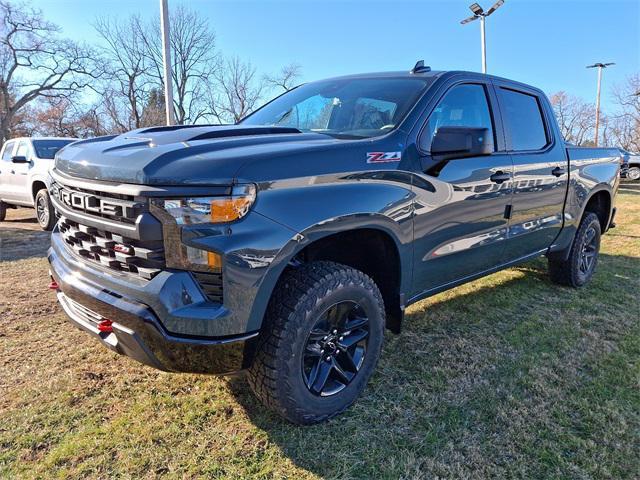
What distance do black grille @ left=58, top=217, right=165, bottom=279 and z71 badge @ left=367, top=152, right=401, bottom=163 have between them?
119cm

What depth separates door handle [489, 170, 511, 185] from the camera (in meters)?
3.29

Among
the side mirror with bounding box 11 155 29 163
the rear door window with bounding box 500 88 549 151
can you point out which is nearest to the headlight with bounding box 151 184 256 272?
the rear door window with bounding box 500 88 549 151

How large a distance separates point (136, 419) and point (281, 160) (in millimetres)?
1587

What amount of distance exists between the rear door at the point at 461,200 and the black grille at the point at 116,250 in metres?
1.49

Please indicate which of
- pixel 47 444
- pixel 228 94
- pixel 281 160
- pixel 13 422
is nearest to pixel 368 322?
→ pixel 281 160

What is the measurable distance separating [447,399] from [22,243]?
22.5 feet

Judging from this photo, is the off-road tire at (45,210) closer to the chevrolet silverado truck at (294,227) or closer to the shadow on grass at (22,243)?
the shadow on grass at (22,243)

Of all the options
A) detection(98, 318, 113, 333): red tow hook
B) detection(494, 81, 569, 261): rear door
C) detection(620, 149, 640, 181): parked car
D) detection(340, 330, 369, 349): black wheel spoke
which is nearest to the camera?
detection(98, 318, 113, 333): red tow hook

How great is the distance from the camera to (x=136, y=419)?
245 cm

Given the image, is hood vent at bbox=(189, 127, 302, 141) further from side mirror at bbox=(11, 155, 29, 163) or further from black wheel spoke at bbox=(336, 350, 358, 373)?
side mirror at bbox=(11, 155, 29, 163)

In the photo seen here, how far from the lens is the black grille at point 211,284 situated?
191cm

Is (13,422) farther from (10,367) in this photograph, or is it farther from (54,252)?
(54,252)

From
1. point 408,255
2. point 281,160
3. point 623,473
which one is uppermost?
point 281,160

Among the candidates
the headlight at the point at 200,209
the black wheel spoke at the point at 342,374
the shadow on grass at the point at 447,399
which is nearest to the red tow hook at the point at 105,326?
the headlight at the point at 200,209
